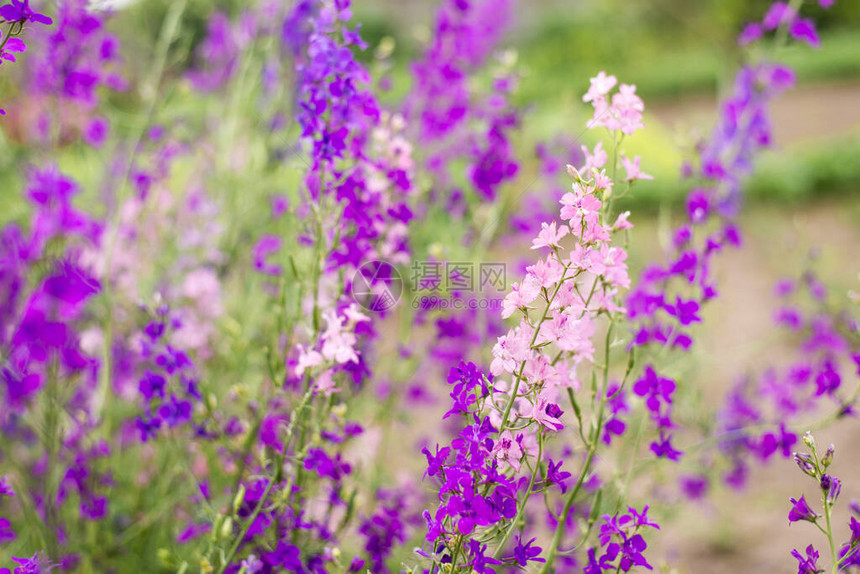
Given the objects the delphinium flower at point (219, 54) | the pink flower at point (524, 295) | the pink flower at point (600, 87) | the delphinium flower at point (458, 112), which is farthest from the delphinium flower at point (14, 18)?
the delphinium flower at point (219, 54)

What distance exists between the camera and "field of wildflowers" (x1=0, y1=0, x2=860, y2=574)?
0.95 m

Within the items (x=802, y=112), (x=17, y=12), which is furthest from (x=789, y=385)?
(x=802, y=112)

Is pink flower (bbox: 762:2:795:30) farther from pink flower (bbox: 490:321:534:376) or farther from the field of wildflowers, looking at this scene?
pink flower (bbox: 490:321:534:376)

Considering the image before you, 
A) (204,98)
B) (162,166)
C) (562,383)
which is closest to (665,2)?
(204,98)

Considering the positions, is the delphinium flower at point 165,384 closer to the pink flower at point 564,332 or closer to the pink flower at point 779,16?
the pink flower at point 564,332

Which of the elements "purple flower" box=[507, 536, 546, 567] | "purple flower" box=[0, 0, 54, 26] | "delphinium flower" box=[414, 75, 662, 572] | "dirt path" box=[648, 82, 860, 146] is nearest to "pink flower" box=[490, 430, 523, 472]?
"delphinium flower" box=[414, 75, 662, 572]

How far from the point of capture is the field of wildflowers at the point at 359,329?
0.95m

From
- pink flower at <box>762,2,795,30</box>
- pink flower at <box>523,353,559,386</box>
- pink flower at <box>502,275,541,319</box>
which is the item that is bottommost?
pink flower at <box>523,353,559,386</box>

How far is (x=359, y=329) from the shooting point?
122 centimetres

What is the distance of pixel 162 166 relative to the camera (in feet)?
6.61

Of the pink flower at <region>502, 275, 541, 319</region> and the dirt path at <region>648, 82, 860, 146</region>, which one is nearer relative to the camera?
the pink flower at <region>502, 275, 541, 319</region>

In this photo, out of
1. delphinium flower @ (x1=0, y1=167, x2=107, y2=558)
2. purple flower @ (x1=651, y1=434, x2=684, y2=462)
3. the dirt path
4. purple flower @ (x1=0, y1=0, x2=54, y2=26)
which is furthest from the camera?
the dirt path

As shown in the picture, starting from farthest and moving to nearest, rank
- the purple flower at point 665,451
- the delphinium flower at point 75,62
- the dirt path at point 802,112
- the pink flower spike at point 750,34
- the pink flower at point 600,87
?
the dirt path at point 802,112, the pink flower spike at point 750,34, the delphinium flower at point 75,62, the purple flower at point 665,451, the pink flower at point 600,87

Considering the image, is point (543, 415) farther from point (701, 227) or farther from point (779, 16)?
point (779, 16)
